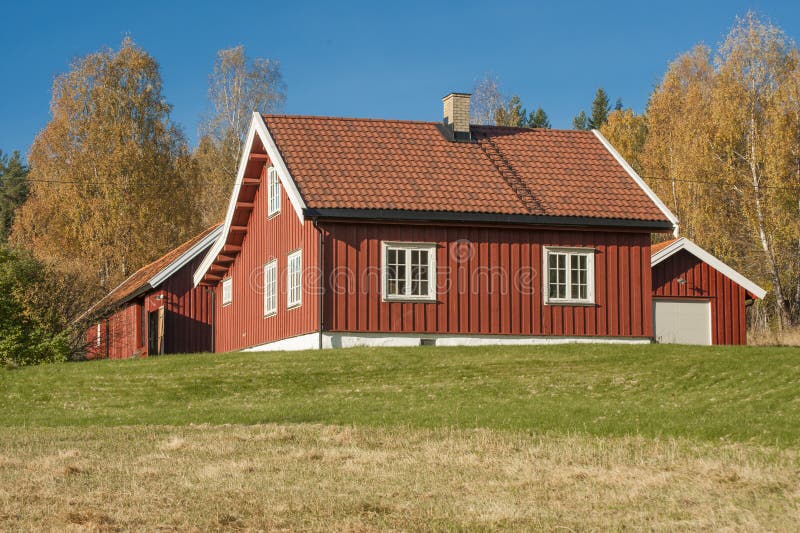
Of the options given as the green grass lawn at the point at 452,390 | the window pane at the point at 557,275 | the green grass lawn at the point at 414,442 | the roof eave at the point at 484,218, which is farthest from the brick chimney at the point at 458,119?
the green grass lawn at the point at 414,442

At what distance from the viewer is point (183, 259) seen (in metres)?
36.7

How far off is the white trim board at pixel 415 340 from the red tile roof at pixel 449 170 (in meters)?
3.00

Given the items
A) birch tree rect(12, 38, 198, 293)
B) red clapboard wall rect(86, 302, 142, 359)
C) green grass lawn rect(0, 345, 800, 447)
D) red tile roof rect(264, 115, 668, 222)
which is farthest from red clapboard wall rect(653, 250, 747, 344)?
birch tree rect(12, 38, 198, 293)

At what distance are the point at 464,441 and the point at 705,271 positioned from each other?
20758 millimetres

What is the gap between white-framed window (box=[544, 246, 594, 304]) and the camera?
27328mm

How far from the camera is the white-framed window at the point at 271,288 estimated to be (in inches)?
1160

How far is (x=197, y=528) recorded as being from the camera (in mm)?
8438

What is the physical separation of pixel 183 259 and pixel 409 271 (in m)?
12.6

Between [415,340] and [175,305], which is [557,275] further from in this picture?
[175,305]

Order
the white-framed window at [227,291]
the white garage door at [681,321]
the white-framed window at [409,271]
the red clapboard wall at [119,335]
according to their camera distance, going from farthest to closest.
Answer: the red clapboard wall at [119,335], the white-framed window at [227,291], the white garage door at [681,321], the white-framed window at [409,271]

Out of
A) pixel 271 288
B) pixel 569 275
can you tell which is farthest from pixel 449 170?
pixel 271 288

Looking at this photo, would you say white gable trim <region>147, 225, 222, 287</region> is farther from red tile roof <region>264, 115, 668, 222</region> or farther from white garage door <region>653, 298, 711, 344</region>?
white garage door <region>653, 298, 711, 344</region>

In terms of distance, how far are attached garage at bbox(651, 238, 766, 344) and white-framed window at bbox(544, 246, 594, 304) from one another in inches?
163

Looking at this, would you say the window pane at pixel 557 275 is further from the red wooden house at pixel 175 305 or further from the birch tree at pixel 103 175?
the birch tree at pixel 103 175
